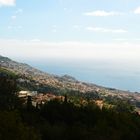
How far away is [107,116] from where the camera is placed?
199 ft

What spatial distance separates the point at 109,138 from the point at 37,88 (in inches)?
5763

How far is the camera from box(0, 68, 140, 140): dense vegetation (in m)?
34.7

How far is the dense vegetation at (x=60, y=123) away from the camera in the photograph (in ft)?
114

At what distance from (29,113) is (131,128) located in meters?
15.3

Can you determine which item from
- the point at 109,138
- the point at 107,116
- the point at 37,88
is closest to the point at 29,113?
the point at 107,116

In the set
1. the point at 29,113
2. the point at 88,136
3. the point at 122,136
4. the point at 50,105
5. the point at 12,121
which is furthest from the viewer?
the point at 50,105

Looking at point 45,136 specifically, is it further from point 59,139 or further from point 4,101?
point 4,101

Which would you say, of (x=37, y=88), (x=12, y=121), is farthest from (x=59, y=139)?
(x=37, y=88)

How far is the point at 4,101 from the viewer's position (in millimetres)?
71062

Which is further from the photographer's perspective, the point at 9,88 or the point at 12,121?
the point at 9,88

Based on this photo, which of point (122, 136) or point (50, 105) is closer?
point (122, 136)

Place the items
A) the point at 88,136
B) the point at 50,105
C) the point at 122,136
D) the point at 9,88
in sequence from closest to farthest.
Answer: the point at 88,136
the point at 122,136
the point at 50,105
the point at 9,88

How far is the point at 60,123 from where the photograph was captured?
53281 mm

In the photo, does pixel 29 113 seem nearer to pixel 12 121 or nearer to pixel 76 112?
pixel 76 112
